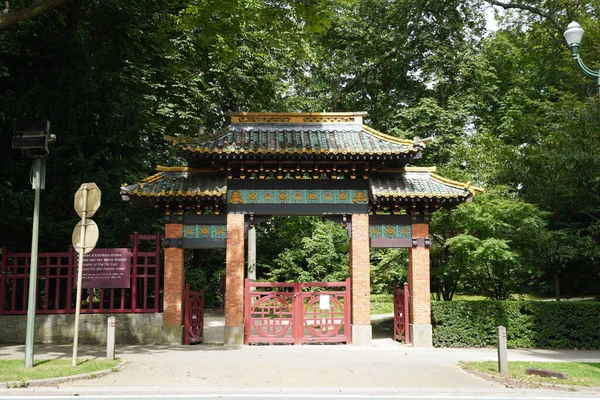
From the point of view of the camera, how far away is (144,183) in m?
14.1

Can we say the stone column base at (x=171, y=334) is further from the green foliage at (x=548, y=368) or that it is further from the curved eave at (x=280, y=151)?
the green foliage at (x=548, y=368)

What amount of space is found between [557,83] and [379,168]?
17781 millimetres

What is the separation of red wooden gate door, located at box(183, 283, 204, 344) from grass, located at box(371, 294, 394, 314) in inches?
550

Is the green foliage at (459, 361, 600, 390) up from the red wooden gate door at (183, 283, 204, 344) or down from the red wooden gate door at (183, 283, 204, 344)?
down

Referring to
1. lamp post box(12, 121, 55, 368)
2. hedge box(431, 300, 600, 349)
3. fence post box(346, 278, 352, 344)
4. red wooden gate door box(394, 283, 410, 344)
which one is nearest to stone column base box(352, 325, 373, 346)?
fence post box(346, 278, 352, 344)

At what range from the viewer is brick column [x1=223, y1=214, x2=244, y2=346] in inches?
541

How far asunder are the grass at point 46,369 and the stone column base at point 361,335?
21.9 feet

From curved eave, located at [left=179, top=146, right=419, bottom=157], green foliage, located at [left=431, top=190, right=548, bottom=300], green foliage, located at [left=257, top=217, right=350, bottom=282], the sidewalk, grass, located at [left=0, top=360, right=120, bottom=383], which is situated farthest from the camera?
green foliage, located at [left=257, top=217, right=350, bottom=282]

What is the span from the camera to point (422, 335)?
13.9 meters

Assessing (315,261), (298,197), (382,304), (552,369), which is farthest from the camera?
(382,304)

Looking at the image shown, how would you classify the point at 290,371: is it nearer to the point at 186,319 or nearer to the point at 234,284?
the point at 234,284

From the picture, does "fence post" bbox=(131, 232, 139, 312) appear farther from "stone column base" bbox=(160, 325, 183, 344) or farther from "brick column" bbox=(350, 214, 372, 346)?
"brick column" bbox=(350, 214, 372, 346)

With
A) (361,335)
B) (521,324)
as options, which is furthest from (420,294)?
(521,324)

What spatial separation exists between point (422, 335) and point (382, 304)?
1317cm
